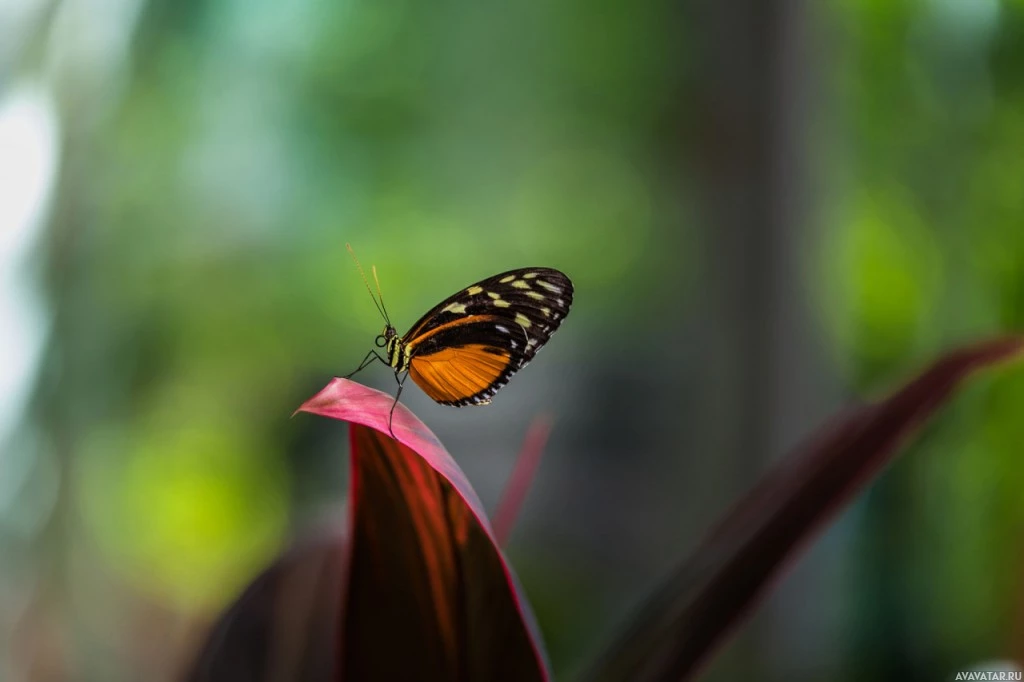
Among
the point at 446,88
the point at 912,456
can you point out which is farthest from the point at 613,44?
the point at 912,456

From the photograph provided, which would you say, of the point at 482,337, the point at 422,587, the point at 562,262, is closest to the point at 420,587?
the point at 422,587

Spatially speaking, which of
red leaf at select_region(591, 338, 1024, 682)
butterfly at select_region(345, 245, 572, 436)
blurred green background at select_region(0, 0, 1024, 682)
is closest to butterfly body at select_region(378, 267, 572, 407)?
butterfly at select_region(345, 245, 572, 436)

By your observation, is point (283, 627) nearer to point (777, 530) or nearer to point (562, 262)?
point (777, 530)

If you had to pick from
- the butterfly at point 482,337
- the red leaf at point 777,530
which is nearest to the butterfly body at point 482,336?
the butterfly at point 482,337

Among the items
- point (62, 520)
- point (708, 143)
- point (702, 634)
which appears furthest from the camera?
point (708, 143)

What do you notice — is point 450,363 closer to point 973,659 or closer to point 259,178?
point 259,178

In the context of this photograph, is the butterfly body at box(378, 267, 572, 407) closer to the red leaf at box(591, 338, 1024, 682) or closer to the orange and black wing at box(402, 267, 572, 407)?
the orange and black wing at box(402, 267, 572, 407)

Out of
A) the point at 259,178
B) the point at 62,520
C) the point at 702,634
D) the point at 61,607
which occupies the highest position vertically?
the point at 259,178
